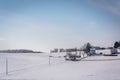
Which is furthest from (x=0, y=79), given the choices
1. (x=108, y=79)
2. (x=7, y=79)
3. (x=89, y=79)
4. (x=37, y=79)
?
(x=108, y=79)

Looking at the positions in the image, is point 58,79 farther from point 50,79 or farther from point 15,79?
point 15,79

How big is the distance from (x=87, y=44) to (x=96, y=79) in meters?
83.9

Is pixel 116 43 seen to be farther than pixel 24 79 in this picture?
Yes

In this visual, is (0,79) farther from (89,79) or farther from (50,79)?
(89,79)

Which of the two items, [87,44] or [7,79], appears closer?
[7,79]

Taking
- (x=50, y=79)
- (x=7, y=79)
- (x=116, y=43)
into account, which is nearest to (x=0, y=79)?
(x=7, y=79)

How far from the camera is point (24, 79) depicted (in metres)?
11.0

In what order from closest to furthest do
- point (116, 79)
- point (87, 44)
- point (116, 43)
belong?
point (116, 79) < point (87, 44) < point (116, 43)

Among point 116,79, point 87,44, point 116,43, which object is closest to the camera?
point 116,79

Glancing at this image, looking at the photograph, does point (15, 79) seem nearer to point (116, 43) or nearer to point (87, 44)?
point (87, 44)

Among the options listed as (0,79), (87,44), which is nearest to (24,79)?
(0,79)

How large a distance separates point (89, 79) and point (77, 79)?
0.67m

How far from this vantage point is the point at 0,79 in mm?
10891

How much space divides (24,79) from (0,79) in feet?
4.34
